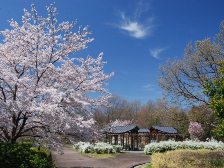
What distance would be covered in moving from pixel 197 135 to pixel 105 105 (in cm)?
4401

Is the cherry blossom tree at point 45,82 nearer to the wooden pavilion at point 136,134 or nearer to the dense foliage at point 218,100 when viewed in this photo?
the dense foliage at point 218,100

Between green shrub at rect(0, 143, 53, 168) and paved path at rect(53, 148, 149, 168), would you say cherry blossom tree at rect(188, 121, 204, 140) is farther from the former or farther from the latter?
green shrub at rect(0, 143, 53, 168)

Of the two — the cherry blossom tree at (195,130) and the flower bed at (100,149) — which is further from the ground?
the cherry blossom tree at (195,130)

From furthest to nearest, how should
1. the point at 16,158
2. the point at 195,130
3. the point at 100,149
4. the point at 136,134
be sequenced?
the point at 195,130 < the point at 136,134 < the point at 100,149 < the point at 16,158

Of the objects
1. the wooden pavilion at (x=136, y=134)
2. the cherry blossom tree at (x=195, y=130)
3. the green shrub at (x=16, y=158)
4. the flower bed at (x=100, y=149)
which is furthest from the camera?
the cherry blossom tree at (x=195, y=130)

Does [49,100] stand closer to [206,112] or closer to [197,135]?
[206,112]

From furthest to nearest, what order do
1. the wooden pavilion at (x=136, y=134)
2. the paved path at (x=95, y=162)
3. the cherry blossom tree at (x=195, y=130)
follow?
the cherry blossom tree at (x=195, y=130) → the wooden pavilion at (x=136, y=134) → the paved path at (x=95, y=162)

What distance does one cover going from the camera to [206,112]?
41844 mm

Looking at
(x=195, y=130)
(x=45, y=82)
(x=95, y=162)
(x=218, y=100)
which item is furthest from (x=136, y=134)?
(x=45, y=82)

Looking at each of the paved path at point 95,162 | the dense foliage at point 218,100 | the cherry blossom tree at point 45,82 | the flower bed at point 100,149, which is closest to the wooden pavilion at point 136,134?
the flower bed at point 100,149

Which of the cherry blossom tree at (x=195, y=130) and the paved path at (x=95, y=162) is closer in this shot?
the paved path at (x=95, y=162)

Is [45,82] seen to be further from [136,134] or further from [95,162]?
[136,134]

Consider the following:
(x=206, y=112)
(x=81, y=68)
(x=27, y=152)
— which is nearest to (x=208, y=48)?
(x=206, y=112)

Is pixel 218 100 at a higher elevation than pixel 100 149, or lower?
higher
